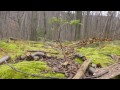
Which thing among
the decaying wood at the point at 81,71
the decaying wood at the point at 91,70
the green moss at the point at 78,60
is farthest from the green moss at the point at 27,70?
the green moss at the point at 78,60

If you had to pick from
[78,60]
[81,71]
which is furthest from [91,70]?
[78,60]

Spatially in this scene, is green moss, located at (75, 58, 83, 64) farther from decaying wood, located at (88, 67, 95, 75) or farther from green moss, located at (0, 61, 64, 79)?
green moss, located at (0, 61, 64, 79)

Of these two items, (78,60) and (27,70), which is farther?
(78,60)

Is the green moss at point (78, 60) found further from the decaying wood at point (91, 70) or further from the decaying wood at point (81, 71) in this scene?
the decaying wood at point (91, 70)

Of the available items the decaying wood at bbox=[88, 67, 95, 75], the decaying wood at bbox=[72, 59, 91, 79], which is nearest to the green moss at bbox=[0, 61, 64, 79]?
the decaying wood at bbox=[72, 59, 91, 79]

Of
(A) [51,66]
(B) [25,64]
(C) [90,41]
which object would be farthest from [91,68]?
(C) [90,41]

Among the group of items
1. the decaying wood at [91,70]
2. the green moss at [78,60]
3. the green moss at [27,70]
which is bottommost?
the green moss at [78,60]

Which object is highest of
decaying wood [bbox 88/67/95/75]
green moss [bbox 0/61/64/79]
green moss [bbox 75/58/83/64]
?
green moss [bbox 0/61/64/79]

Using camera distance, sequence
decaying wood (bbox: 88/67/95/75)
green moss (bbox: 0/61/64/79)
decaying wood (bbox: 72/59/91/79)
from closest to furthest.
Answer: decaying wood (bbox: 72/59/91/79)
green moss (bbox: 0/61/64/79)
decaying wood (bbox: 88/67/95/75)

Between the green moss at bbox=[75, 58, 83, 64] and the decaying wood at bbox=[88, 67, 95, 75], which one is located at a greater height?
the decaying wood at bbox=[88, 67, 95, 75]

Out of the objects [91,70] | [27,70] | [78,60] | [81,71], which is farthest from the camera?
[78,60]

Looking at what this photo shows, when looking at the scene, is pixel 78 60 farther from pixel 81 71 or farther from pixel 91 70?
pixel 81 71
